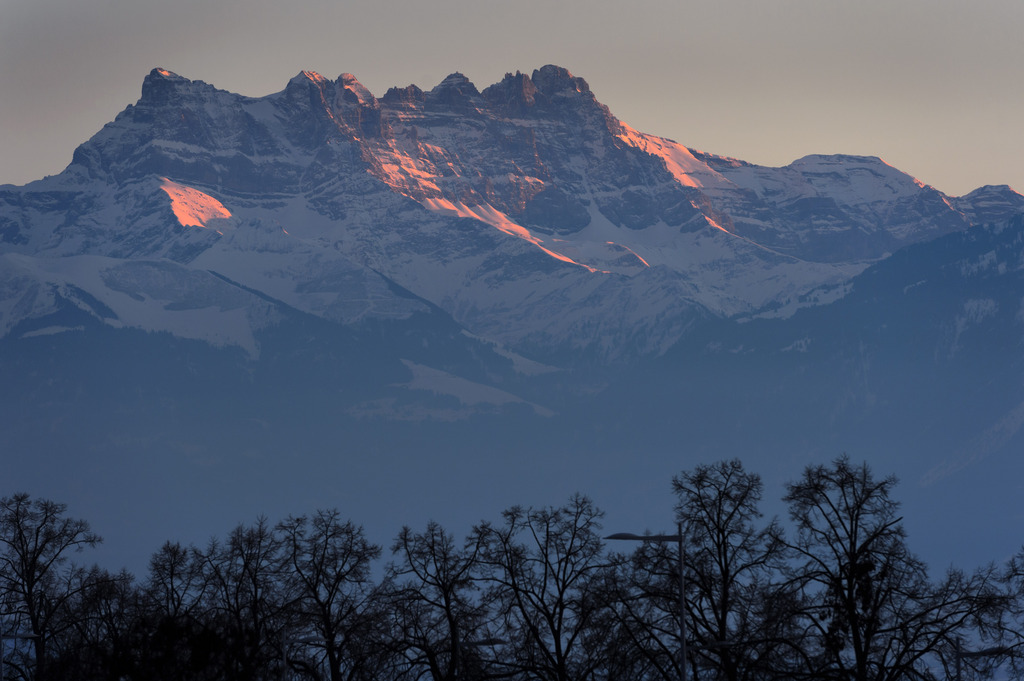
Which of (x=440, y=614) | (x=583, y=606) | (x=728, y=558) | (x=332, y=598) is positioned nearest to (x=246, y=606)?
(x=332, y=598)

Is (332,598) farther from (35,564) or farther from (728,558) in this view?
(728,558)

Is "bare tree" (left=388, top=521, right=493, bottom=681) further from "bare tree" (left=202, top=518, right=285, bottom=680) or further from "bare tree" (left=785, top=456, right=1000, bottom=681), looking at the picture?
"bare tree" (left=785, top=456, right=1000, bottom=681)

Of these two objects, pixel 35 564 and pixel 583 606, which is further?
pixel 35 564

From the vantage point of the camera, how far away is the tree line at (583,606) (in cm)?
5938

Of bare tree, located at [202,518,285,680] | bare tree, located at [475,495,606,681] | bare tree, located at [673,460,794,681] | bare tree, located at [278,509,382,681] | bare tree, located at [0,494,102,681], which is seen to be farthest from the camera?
bare tree, located at [0,494,102,681]

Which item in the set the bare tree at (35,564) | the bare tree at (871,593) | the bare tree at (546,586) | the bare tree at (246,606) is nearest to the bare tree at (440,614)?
the bare tree at (546,586)

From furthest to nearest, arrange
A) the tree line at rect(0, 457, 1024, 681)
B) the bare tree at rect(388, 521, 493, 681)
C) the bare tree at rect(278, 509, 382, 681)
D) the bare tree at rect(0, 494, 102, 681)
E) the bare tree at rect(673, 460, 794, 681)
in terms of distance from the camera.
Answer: the bare tree at rect(0, 494, 102, 681)
the bare tree at rect(278, 509, 382, 681)
the bare tree at rect(388, 521, 493, 681)
the bare tree at rect(673, 460, 794, 681)
the tree line at rect(0, 457, 1024, 681)

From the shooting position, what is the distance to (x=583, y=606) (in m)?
65.0

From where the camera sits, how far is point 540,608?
66125 millimetres

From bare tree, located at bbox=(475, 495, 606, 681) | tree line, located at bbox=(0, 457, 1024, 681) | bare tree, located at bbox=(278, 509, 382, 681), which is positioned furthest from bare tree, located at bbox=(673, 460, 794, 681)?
bare tree, located at bbox=(278, 509, 382, 681)

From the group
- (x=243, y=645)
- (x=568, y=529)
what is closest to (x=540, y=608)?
(x=568, y=529)

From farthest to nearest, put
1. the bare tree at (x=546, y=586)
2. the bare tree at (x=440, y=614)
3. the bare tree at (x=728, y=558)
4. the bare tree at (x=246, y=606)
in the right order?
the bare tree at (x=246, y=606) → the bare tree at (x=440, y=614) → the bare tree at (x=546, y=586) → the bare tree at (x=728, y=558)

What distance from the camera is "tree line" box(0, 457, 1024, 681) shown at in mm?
59375

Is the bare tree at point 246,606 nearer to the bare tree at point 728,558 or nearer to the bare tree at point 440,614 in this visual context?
the bare tree at point 440,614
